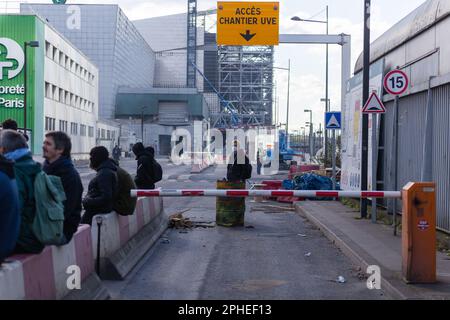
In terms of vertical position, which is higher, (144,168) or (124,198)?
(144,168)

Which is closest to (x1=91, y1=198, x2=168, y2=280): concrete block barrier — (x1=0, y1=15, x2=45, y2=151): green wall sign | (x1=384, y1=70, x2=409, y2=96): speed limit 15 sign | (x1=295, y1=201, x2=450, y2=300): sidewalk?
(x1=295, y1=201, x2=450, y2=300): sidewalk

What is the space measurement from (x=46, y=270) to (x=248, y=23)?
54.9 feet

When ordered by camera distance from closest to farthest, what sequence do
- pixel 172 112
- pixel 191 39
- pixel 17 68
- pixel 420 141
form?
1. pixel 420 141
2. pixel 17 68
3. pixel 172 112
4. pixel 191 39

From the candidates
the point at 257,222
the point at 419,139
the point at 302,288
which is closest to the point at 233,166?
the point at 257,222

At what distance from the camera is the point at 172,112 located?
309ft

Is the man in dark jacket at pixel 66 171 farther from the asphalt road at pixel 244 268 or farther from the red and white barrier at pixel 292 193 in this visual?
the red and white barrier at pixel 292 193

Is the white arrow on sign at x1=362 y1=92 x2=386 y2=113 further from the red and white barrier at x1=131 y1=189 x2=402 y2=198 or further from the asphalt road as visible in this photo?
the red and white barrier at x1=131 y1=189 x2=402 y2=198

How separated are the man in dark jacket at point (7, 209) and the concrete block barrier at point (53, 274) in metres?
0.16

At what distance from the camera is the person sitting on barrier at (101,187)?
9.77 meters

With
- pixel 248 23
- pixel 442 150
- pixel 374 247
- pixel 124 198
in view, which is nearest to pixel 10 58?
pixel 248 23

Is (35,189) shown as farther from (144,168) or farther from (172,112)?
(172,112)

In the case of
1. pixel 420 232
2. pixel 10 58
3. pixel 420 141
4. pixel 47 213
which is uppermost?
pixel 10 58

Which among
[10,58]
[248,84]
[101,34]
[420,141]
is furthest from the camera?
[248,84]
